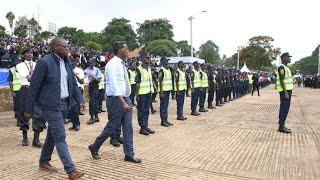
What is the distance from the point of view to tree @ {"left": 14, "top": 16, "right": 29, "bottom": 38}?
2103 inches

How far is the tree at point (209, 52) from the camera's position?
2935 inches

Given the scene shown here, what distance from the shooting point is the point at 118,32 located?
5944 centimetres

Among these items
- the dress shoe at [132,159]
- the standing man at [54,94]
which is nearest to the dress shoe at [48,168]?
the standing man at [54,94]

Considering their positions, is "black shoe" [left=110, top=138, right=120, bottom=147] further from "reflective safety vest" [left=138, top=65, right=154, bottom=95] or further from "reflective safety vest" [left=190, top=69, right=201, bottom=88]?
"reflective safety vest" [left=190, top=69, right=201, bottom=88]

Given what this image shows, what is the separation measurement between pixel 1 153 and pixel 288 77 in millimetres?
6697

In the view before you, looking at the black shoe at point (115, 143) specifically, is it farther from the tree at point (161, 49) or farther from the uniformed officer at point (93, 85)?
the tree at point (161, 49)

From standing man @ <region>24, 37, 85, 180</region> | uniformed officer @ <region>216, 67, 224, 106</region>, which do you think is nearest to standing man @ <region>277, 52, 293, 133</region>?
standing man @ <region>24, 37, 85, 180</region>

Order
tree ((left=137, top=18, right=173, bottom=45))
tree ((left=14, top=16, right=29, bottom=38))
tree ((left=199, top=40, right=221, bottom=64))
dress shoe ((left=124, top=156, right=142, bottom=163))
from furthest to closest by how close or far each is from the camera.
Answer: tree ((left=199, top=40, right=221, bottom=64)), tree ((left=137, top=18, right=173, bottom=45)), tree ((left=14, top=16, right=29, bottom=38)), dress shoe ((left=124, top=156, right=142, bottom=163))

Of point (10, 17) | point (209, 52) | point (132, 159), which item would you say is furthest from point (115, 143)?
point (209, 52)

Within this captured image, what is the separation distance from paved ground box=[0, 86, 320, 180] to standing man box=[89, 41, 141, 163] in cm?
36

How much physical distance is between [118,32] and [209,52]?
80.0 feet

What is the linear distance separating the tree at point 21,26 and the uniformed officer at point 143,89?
50.3 metres

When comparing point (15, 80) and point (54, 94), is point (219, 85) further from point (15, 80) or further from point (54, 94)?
point (54, 94)

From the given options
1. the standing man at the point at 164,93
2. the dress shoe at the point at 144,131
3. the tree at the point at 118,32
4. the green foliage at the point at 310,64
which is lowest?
the dress shoe at the point at 144,131
